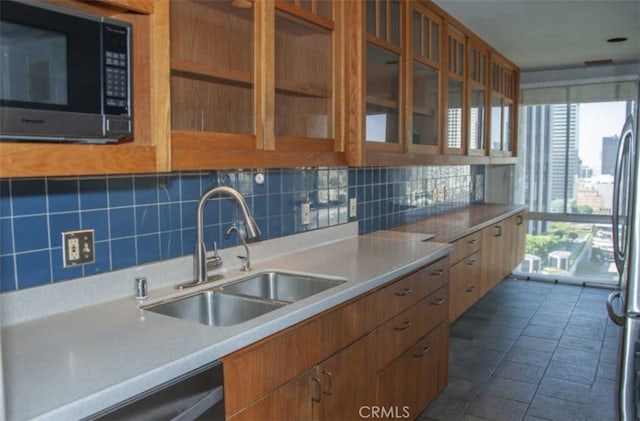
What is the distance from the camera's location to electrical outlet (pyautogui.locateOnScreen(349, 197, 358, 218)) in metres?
2.99

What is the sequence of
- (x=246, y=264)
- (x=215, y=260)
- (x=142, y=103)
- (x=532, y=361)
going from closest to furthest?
1. (x=142, y=103)
2. (x=215, y=260)
3. (x=246, y=264)
4. (x=532, y=361)

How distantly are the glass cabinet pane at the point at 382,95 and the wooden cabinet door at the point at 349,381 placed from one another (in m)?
→ 1.09

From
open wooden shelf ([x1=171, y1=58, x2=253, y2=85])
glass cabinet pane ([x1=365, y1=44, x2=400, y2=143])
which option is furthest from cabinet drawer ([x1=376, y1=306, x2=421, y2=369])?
open wooden shelf ([x1=171, y1=58, x2=253, y2=85])

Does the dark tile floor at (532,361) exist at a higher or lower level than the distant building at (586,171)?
lower

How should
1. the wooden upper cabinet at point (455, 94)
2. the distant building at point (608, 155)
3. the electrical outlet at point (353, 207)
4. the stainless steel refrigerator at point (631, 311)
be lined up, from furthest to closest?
1. the distant building at point (608, 155)
2. the wooden upper cabinet at point (455, 94)
3. the electrical outlet at point (353, 207)
4. the stainless steel refrigerator at point (631, 311)

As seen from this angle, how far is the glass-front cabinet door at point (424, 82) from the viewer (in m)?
Answer: 3.02

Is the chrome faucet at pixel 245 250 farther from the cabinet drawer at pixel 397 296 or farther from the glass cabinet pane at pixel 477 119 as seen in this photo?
the glass cabinet pane at pixel 477 119

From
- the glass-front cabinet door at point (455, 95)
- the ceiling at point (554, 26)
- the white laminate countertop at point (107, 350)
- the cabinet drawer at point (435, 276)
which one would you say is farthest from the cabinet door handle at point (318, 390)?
the ceiling at point (554, 26)

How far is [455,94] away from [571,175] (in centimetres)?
263

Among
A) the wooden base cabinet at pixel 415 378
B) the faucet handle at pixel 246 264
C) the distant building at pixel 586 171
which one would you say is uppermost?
the distant building at pixel 586 171

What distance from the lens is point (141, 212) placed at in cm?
177

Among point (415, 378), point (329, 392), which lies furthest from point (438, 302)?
point (329, 392)

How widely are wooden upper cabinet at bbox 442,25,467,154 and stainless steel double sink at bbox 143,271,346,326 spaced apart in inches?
73.7

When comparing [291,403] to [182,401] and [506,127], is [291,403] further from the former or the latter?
[506,127]
